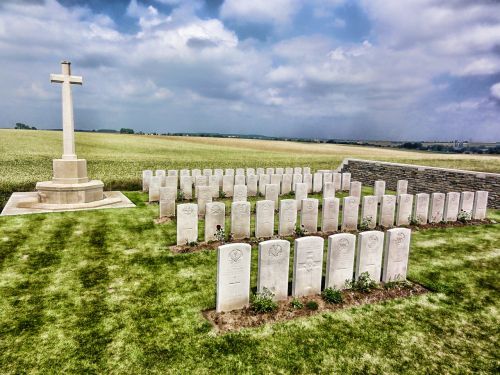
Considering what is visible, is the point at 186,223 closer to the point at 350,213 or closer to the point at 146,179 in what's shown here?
the point at 350,213

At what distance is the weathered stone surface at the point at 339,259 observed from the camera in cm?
605

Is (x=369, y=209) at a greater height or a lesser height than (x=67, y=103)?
lesser

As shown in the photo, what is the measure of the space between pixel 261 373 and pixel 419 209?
883 cm

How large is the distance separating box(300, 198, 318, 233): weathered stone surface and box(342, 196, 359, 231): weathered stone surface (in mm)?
966

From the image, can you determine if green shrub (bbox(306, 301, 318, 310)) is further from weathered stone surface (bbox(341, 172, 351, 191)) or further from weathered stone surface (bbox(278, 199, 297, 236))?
weathered stone surface (bbox(341, 172, 351, 191))

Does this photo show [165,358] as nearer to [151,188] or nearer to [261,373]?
[261,373]

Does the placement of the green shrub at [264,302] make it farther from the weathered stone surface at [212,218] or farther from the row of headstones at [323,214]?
the weathered stone surface at [212,218]

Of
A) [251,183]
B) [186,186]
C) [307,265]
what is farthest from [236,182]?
[307,265]

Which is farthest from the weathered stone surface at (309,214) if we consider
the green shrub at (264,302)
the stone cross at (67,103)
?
the stone cross at (67,103)

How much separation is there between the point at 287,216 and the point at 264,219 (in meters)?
0.70

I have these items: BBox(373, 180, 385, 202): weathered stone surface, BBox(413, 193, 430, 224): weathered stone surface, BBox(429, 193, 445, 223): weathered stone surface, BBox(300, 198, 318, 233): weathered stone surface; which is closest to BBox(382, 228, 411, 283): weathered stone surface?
BBox(300, 198, 318, 233): weathered stone surface

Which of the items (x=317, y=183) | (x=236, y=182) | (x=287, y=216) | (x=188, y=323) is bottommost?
(x=188, y=323)

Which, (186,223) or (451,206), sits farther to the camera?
(451,206)

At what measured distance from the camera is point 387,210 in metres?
10.8
